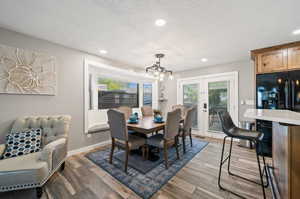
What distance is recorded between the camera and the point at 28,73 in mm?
2191

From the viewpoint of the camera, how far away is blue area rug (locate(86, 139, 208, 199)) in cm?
170

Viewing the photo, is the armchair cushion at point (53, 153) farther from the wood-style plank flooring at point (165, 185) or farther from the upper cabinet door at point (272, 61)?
the upper cabinet door at point (272, 61)

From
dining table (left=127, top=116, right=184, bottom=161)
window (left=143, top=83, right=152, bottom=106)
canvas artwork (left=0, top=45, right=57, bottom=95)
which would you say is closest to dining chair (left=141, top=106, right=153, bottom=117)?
window (left=143, top=83, right=152, bottom=106)

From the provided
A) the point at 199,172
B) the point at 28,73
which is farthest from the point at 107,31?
the point at 199,172

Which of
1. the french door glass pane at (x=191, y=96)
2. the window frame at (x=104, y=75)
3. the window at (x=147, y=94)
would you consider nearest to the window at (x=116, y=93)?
the window frame at (x=104, y=75)

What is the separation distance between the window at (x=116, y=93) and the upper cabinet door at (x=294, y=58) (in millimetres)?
3972

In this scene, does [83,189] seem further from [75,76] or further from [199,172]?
[75,76]

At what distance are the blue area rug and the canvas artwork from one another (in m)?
1.73

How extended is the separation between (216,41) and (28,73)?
368cm

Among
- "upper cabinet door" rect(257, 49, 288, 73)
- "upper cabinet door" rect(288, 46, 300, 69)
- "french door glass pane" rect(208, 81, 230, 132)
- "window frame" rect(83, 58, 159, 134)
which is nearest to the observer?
"upper cabinet door" rect(288, 46, 300, 69)

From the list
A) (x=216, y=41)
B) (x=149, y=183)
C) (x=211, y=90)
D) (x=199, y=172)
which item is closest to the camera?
(x=149, y=183)

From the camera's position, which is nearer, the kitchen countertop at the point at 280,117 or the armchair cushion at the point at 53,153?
the kitchen countertop at the point at 280,117

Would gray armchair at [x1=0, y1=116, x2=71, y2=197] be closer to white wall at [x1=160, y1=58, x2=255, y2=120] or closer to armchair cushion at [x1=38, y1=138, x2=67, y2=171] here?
armchair cushion at [x1=38, y1=138, x2=67, y2=171]

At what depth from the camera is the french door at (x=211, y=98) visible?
3.74m
